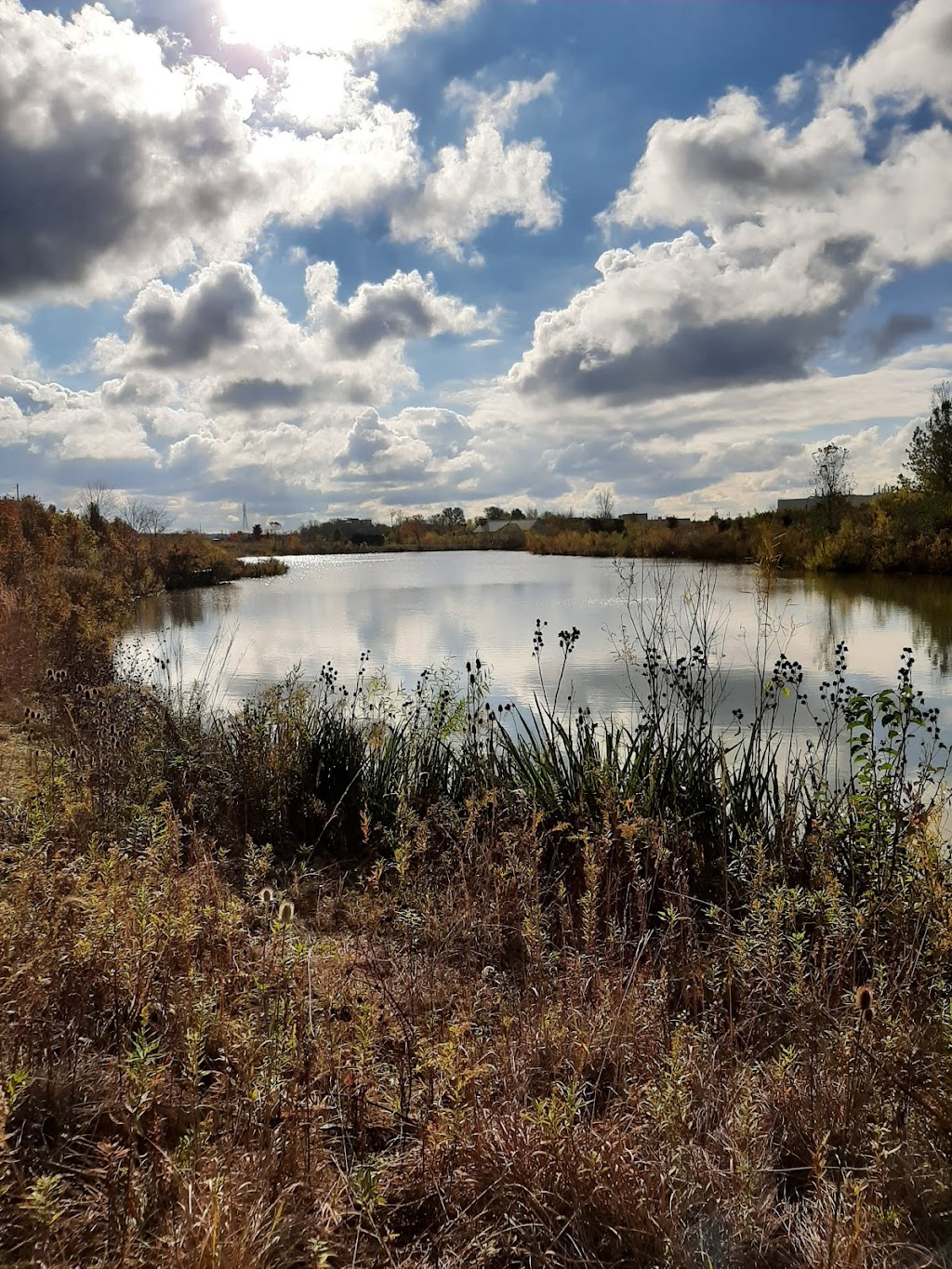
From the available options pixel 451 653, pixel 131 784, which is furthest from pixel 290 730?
pixel 451 653

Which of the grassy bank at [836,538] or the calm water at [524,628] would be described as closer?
the calm water at [524,628]

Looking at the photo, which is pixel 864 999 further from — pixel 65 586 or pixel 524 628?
pixel 65 586

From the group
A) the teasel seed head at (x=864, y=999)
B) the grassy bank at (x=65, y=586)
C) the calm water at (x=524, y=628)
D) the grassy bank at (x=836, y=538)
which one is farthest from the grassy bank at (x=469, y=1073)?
the grassy bank at (x=836, y=538)

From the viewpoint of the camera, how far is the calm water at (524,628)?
10.7 m

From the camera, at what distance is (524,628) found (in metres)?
15.1

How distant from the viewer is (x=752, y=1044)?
309cm

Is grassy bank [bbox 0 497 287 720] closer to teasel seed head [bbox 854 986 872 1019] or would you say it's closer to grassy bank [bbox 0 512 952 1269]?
grassy bank [bbox 0 512 952 1269]

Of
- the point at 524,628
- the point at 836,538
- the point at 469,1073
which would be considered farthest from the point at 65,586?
the point at 836,538

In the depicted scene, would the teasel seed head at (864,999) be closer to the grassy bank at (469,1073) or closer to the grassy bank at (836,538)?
the grassy bank at (469,1073)

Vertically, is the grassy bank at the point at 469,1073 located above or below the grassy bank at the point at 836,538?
below

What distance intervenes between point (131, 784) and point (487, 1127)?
3.88 m

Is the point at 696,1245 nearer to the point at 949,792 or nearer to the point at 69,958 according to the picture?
the point at 69,958

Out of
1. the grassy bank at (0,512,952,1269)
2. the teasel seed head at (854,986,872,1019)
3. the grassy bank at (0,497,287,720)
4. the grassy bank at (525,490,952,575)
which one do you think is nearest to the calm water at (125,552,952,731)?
the grassy bank at (0,497,287,720)

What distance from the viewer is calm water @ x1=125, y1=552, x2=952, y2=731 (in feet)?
35.0
